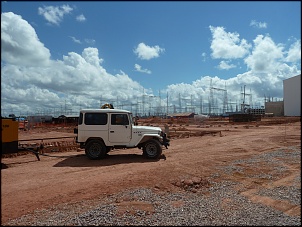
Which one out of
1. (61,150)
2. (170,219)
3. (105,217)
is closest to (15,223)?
(105,217)

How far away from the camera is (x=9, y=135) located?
1041 cm

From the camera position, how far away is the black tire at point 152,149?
12.2 metres

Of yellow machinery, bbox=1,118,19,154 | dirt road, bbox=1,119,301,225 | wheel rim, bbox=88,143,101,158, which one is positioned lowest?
dirt road, bbox=1,119,301,225

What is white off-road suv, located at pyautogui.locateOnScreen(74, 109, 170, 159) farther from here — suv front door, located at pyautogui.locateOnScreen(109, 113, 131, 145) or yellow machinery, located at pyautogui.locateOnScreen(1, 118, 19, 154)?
yellow machinery, located at pyautogui.locateOnScreen(1, 118, 19, 154)

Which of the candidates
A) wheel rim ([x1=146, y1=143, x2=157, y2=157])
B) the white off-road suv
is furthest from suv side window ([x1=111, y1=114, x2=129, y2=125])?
wheel rim ([x1=146, y1=143, x2=157, y2=157])

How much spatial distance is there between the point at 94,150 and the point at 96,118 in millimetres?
1467

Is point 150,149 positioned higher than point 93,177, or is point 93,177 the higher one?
point 150,149

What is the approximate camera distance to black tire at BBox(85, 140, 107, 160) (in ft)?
39.9

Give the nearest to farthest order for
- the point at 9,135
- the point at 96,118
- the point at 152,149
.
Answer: the point at 9,135, the point at 96,118, the point at 152,149

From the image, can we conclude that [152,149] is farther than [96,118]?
Yes

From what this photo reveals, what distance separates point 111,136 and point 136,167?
2.33 m

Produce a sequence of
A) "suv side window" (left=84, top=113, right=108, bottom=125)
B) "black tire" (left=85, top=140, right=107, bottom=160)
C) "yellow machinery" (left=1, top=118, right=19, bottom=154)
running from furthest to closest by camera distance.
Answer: "black tire" (left=85, top=140, right=107, bottom=160) < "suv side window" (left=84, top=113, right=108, bottom=125) < "yellow machinery" (left=1, top=118, right=19, bottom=154)

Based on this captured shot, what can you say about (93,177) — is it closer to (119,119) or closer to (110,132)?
(110,132)

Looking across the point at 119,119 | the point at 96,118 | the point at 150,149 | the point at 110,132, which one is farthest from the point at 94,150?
the point at 150,149
